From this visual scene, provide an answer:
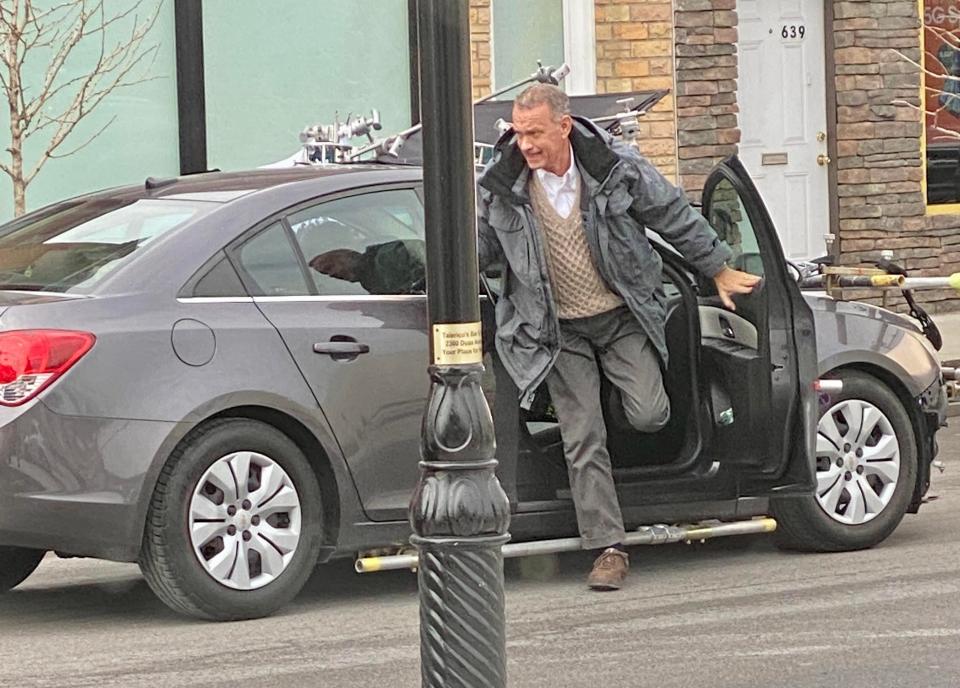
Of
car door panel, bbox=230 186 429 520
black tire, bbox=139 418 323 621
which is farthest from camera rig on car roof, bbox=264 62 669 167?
black tire, bbox=139 418 323 621

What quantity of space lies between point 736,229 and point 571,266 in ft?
2.38

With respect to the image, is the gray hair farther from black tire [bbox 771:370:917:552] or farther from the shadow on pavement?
the shadow on pavement


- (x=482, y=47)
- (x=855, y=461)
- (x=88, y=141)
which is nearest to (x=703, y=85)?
(x=482, y=47)

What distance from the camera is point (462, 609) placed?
4.52 m

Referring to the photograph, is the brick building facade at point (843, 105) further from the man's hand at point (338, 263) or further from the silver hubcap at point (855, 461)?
the man's hand at point (338, 263)

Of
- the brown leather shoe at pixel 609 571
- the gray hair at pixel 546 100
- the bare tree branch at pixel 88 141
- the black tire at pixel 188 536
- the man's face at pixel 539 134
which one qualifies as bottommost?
the brown leather shoe at pixel 609 571

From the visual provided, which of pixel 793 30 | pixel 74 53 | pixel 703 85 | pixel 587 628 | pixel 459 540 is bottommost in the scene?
pixel 587 628

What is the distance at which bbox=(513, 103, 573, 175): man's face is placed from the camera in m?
7.10

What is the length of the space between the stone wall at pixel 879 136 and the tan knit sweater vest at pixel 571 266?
9.58 meters

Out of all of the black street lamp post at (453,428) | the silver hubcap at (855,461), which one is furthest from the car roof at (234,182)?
the black street lamp post at (453,428)

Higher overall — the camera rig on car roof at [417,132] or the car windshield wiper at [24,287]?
the camera rig on car roof at [417,132]

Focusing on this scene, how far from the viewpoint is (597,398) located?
7.10m

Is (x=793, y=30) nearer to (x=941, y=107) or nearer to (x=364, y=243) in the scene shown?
(x=941, y=107)

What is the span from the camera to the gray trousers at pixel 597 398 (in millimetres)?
6996
